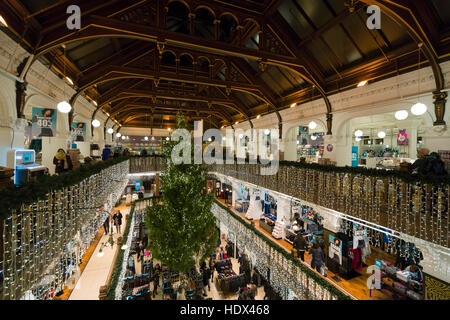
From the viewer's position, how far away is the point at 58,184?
9.28ft

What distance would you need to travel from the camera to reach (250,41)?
9.42 metres

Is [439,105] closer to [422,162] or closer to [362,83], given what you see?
[422,162]

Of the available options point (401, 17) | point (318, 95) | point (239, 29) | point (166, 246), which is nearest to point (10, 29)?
point (239, 29)

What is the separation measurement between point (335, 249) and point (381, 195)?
334 centimetres

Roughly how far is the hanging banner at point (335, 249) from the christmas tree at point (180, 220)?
15.1ft

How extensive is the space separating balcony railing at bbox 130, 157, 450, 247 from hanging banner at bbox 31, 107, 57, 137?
25.5 ft

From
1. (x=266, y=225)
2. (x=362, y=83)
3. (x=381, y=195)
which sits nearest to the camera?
(x=381, y=195)

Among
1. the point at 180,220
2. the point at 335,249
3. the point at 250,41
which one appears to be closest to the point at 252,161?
the point at 180,220

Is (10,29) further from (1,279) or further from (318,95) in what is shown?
(318,95)

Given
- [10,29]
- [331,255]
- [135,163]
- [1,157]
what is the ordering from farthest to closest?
[135,163], [331,255], [1,157], [10,29]

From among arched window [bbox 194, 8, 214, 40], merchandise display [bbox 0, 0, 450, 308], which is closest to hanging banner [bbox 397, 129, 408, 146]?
merchandise display [bbox 0, 0, 450, 308]

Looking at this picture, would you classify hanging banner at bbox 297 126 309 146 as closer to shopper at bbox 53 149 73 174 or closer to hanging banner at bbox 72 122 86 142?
shopper at bbox 53 149 73 174

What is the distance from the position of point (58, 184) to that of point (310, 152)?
42.9 feet

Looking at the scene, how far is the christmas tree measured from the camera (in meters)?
7.78
